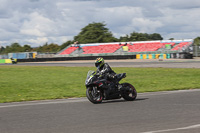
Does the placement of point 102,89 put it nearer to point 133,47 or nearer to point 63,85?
point 63,85

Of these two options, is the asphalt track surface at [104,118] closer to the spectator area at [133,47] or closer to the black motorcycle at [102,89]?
the black motorcycle at [102,89]

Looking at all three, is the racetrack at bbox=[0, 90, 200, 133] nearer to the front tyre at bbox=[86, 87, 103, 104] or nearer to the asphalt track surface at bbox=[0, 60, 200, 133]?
the asphalt track surface at bbox=[0, 60, 200, 133]

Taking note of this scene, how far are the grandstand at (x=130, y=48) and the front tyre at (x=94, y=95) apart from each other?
49669 mm

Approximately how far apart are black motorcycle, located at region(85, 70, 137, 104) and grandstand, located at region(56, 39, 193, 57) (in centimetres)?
4890

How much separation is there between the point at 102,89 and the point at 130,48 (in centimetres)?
5976

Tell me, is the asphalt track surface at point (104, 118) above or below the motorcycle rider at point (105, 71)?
below

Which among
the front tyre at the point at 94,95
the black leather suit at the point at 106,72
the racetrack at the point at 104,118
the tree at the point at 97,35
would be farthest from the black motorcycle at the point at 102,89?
the tree at the point at 97,35

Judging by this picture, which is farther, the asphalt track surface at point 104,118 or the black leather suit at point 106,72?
the black leather suit at point 106,72

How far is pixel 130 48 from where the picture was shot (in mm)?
69125

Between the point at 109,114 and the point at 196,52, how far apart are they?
47648 mm

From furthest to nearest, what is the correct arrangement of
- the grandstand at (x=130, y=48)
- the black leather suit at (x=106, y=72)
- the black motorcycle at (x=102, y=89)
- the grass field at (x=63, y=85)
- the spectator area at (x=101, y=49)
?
1. the spectator area at (x=101, y=49)
2. the grandstand at (x=130, y=48)
3. the grass field at (x=63, y=85)
4. the black leather suit at (x=106, y=72)
5. the black motorcycle at (x=102, y=89)

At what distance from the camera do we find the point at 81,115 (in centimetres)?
765

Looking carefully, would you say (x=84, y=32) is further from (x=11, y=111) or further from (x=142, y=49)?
(x=11, y=111)

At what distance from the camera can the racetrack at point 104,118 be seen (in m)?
6.02
